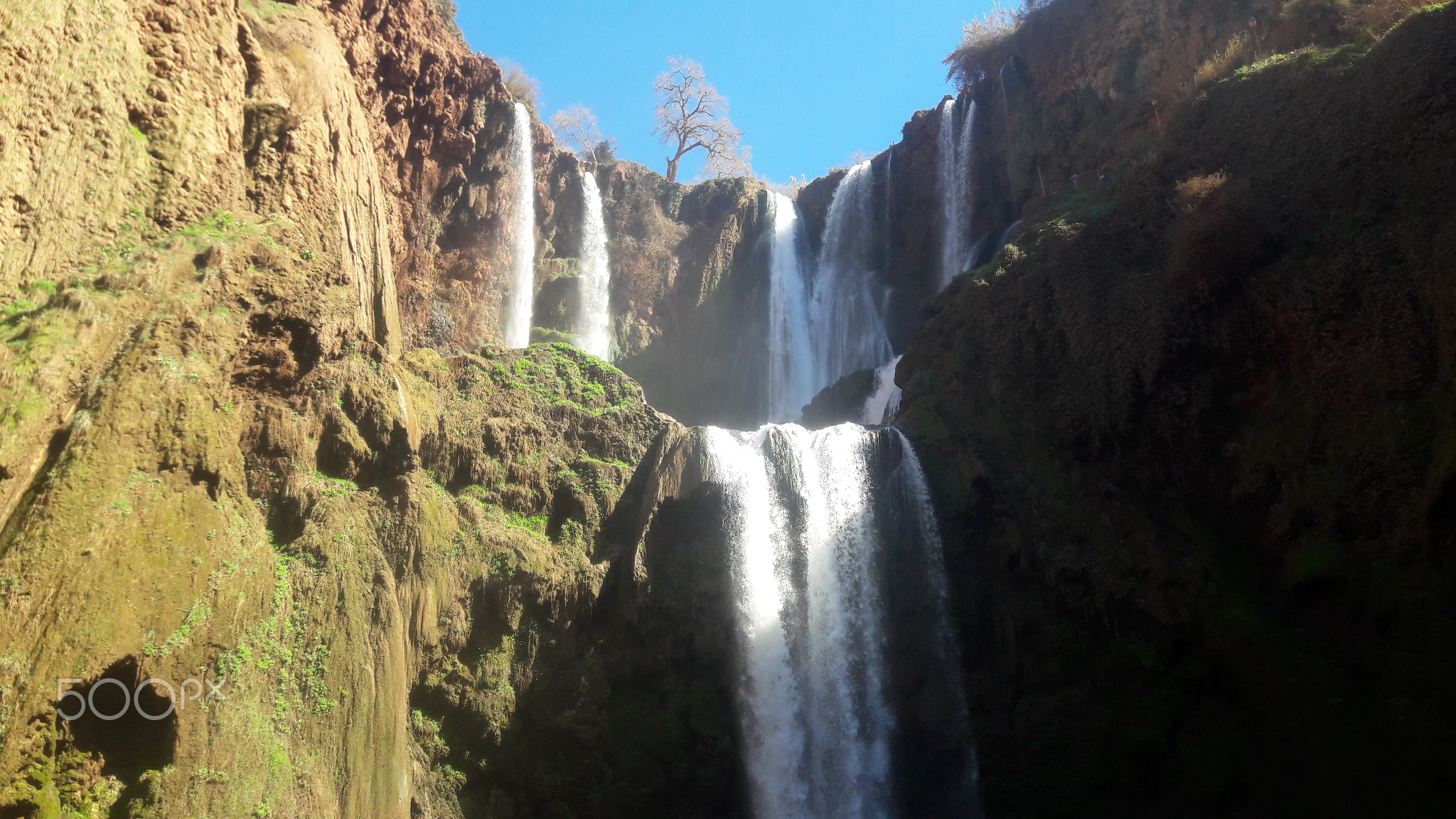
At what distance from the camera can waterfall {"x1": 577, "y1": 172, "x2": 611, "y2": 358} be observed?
29203mm

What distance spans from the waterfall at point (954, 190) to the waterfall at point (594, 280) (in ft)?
39.1

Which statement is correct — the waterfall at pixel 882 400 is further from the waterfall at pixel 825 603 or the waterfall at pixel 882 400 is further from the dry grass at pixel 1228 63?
the dry grass at pixel 1228 63

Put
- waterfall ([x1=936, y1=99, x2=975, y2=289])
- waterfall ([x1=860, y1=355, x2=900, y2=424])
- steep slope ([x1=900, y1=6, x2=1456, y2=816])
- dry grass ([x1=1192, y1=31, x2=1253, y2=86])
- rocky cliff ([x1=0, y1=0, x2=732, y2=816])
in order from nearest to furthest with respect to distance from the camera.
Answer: rocky cliff ([x1=0, y1=0, x2=732, y2=816])
steep slope ([x1=900, y1=6, x2=1456, y2=816])
dry grass ([x1=1192, y1=31, x2=1253, y2=86])
waterfall ([x1=860, y1=355, x2=900, y2=424])
waterfall ([x1=936, y1=99, x2=975, y2=289])

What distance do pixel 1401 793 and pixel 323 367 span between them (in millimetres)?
17038

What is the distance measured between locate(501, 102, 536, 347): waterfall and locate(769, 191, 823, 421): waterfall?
875cm

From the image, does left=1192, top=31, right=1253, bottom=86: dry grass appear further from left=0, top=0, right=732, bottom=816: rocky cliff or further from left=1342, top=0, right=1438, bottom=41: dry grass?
left=0, top=0, right=732, bottom=816: rocky cliff

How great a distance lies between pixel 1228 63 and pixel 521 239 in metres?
20.2

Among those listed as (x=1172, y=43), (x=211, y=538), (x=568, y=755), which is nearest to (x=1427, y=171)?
(x=1172, y=43)

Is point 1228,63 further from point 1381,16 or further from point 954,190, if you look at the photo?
point 954,190

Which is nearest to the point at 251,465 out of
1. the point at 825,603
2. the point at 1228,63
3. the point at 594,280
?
the point at 825,603

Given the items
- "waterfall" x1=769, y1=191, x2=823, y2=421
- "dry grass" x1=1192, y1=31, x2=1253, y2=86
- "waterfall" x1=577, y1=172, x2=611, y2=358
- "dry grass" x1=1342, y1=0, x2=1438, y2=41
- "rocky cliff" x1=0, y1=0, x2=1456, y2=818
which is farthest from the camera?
"waterfall" x1=769, y1=191, x2=823, y2=421

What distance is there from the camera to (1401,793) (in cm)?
1141

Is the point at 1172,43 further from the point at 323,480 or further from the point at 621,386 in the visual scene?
the point at 323,480

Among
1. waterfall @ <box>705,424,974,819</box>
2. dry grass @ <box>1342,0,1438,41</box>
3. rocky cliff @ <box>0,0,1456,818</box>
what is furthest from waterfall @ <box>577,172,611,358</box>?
dry grass @ <box>1342,0,1438,41</box>
